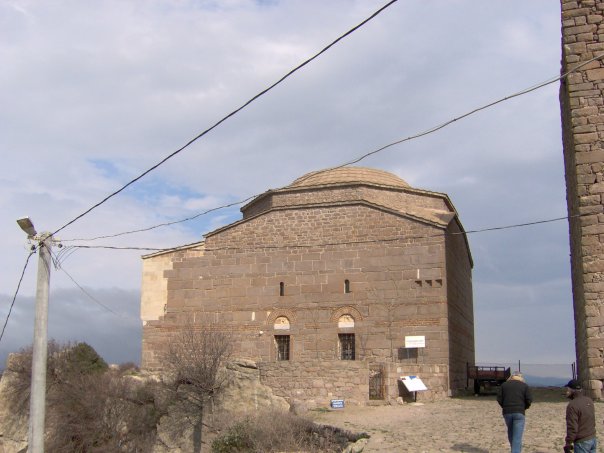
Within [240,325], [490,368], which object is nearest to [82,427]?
[240,325]

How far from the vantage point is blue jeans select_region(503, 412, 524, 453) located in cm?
952

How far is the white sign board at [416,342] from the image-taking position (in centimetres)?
1983

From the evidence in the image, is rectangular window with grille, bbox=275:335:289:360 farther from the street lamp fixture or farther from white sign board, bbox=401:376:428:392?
the street lamp fixture

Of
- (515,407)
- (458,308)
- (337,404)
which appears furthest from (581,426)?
(458,308)

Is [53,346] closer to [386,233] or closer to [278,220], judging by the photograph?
[278,220]

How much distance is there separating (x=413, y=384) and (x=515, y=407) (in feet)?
30.1

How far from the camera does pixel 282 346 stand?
71.1ft

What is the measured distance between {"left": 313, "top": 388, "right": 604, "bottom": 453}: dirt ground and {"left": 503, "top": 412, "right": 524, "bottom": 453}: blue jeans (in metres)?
0.96

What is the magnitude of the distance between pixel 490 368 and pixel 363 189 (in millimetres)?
7443

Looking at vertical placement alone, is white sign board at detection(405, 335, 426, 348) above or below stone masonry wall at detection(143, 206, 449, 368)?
below

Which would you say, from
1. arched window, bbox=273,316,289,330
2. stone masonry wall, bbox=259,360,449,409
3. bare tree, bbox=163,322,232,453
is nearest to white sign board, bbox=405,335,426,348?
stone masonry wall, bbox=259,360,449,409

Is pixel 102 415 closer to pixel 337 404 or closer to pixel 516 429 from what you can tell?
pixel 337 404

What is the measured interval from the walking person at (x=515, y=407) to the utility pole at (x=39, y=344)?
7269 mm

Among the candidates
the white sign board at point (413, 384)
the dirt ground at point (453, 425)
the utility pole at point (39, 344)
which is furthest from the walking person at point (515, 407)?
the white sign board at point (413, 384)
